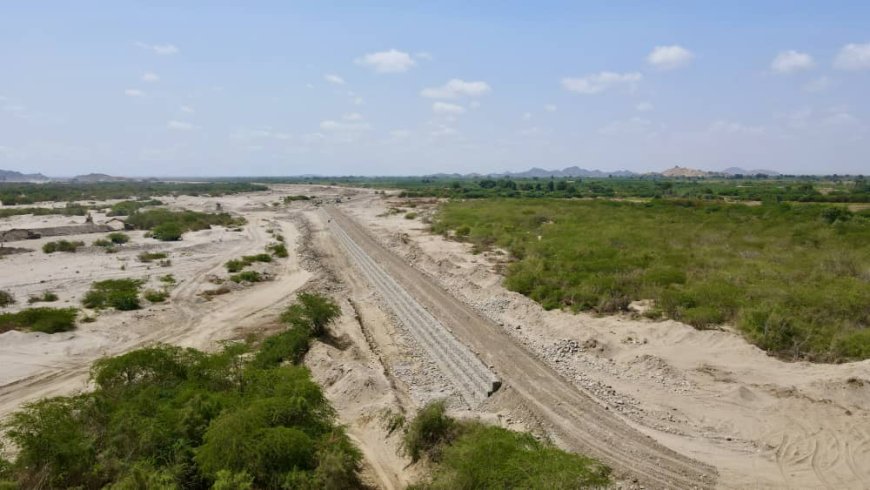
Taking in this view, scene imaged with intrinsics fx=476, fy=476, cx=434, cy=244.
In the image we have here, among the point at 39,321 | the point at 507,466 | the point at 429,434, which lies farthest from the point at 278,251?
the point at 507,466

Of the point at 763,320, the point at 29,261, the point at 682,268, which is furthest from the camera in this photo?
the point at 29,261

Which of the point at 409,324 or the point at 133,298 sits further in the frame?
the point at 133,298

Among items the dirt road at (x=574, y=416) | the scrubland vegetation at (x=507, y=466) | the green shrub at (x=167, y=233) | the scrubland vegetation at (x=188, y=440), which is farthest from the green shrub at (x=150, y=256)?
the scrubland vegetation at (x=507, y=466)

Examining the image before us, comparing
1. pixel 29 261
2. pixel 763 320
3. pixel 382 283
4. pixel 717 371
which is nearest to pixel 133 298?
pixel 382 283

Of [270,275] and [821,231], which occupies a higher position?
[821,231]

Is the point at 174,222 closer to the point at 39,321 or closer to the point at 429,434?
the point at 39,321

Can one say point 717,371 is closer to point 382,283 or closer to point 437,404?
A: point 437,404
